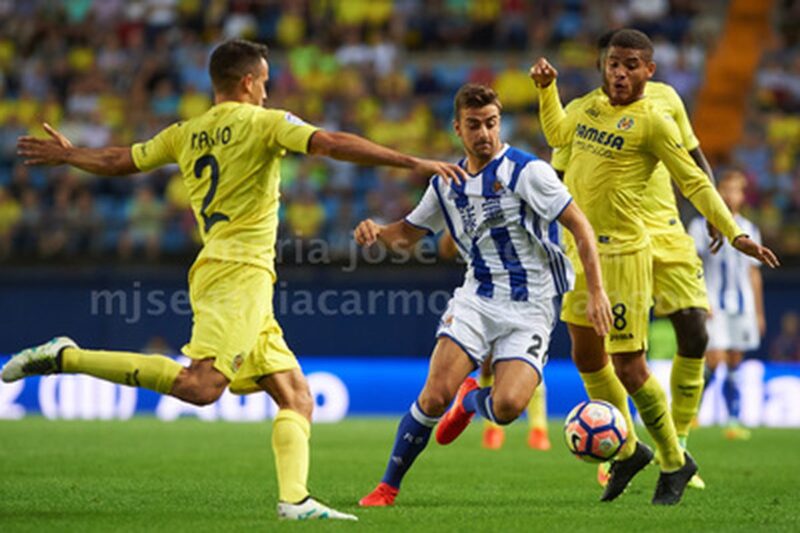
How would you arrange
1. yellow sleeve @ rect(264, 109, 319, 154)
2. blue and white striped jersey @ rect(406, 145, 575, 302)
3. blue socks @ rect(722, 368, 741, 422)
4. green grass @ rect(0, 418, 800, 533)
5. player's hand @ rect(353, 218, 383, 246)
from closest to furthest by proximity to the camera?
yellow sleeve @ rect(264, 109, 319, 154), green grass @ rect(0, 418, 800, 533), player's hand @ rect(353, 218, 383, 246), blue and white striped jersey @ rect(406, 145, 575, 302), blue socks @ rect(722, 368, 741, 422)

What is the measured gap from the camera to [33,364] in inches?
262

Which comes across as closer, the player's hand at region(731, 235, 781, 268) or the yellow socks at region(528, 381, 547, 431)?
the player's hand at region(731, 235, 781, 268)

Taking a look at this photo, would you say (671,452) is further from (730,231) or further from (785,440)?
(785,440)

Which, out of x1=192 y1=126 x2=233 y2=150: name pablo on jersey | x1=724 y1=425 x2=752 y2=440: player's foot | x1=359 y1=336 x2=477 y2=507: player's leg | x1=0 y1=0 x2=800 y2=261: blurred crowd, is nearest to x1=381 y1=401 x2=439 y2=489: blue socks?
x1=359 y1=336 x2=477 y2=507: player's leg

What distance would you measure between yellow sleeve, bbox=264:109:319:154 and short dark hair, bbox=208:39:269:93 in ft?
0.99

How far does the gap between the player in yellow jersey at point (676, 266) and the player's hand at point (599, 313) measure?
155 centimetres

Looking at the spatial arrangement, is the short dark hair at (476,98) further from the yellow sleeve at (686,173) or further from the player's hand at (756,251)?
the player's hand at (756,251)

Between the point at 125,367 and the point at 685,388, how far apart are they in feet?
12.1

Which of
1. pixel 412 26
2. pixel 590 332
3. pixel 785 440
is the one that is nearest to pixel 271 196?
pixel 590 332

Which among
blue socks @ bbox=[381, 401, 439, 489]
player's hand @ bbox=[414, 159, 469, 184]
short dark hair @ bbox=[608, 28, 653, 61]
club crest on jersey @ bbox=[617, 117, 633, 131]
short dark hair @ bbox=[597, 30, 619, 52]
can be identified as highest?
short dark hair @ bbox=[597, 30, 619, 52]

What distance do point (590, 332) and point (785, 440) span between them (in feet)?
19.2

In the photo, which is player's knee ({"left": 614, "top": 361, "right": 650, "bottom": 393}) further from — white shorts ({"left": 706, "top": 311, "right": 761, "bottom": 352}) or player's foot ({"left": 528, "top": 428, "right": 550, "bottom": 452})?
white shorts ({"left": 706, "top": 311, "right": 761, "bottom": 352})

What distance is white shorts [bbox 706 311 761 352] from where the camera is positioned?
47.4 ft

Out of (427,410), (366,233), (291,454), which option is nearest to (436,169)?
(366,233)
